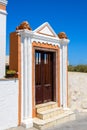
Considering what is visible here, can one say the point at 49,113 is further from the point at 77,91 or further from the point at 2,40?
the point at 2,40

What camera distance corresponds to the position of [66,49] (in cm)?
1173

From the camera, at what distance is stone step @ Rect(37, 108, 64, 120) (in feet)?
31.2

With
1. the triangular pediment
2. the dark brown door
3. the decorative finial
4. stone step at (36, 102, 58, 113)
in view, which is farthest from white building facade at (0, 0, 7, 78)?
stone step at (36, 102, 58, 113)

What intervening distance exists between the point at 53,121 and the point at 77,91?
13.5 feet

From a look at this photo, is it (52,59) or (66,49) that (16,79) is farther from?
(66,49)

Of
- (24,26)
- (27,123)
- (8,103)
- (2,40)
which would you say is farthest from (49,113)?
(24,26)

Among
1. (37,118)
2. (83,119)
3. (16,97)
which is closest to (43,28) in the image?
(16,97)

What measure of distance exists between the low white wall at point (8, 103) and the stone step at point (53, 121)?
979 mm

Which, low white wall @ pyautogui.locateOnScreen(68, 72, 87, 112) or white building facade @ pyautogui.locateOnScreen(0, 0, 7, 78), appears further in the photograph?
low white wall @ pyautogui.locateOnScreen(68, 72, 87, 112)

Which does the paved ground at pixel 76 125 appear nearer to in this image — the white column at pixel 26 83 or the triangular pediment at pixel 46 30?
the white column at pixel 26 83

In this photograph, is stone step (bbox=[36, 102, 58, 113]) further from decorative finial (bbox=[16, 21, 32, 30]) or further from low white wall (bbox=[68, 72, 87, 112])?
decorative finial (bbox=[16, 21, 32, 30])

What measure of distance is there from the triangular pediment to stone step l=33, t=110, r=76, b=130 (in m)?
4.23

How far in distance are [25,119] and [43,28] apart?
14.9 feet

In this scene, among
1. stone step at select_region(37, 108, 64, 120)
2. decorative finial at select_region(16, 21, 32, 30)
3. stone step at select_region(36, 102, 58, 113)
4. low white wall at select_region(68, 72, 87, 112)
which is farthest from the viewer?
low white wall at select_region(68, 72, 87, 112)
